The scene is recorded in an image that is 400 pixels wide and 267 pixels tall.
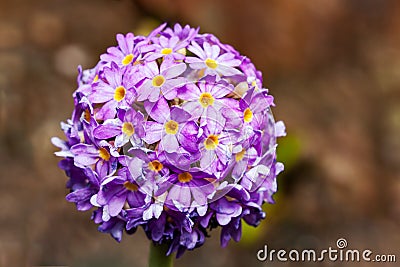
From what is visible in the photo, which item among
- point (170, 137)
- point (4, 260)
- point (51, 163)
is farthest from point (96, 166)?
point (51, 163)

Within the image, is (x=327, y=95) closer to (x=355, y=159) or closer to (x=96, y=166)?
(x=355, y=159)

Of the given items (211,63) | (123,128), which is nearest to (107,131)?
(123,128)

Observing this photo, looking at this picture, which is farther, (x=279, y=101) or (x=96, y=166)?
(x=279, y=101)

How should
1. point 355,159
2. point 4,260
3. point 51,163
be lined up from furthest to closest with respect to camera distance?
point 355,159 → point 51,163 → point 4,260

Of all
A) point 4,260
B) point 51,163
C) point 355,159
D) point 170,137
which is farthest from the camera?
point 355,159

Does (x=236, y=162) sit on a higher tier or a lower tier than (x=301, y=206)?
lower

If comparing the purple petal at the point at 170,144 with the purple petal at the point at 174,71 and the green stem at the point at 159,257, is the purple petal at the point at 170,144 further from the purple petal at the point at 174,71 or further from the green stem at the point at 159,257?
the green stem at the point at 159,257

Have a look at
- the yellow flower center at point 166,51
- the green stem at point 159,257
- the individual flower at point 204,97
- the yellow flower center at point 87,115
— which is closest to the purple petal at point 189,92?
the individual flower at point 204,97
